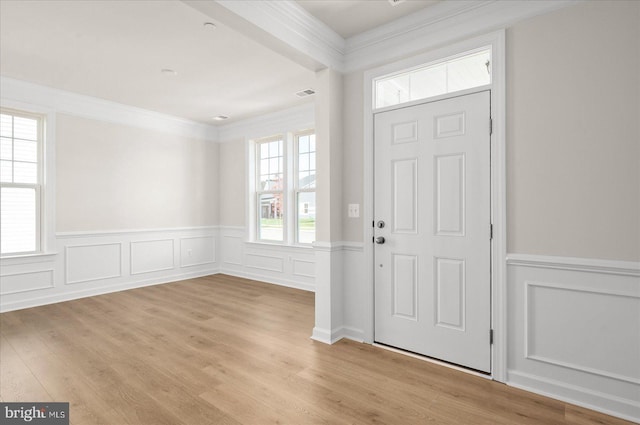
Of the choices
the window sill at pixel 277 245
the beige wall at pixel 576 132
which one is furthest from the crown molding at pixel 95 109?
the beige wall at pixel 576 132

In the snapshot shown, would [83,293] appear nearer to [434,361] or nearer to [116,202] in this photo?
[116,202]

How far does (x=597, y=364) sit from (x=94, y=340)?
4.14m

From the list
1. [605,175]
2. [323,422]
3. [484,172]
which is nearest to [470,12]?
[484,172]

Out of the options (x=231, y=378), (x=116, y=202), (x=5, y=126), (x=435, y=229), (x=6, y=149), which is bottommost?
(x=231, y=378)

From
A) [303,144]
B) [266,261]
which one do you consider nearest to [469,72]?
[303,144]

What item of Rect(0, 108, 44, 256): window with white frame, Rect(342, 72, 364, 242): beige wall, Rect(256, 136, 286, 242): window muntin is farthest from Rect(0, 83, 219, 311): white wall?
Rect(342, 72, 364, 242): beige wall

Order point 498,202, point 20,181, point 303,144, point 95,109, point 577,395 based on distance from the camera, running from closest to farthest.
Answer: point 577,395, point 498,202, point 20,181, point 95,109, point 303,144

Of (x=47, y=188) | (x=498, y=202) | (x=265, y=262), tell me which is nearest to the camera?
(x=498, y=202)

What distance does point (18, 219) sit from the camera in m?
4.33

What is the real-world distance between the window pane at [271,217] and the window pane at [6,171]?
3.48 metres

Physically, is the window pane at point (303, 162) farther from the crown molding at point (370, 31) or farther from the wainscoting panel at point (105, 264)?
the wainscoting panel at point (105, 264)

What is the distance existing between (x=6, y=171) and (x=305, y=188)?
4.02 m

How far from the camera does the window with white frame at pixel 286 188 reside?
17.9ft

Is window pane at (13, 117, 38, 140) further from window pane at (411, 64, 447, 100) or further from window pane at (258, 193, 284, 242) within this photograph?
window pane at (411, 64, 447, 100)
